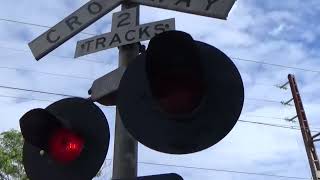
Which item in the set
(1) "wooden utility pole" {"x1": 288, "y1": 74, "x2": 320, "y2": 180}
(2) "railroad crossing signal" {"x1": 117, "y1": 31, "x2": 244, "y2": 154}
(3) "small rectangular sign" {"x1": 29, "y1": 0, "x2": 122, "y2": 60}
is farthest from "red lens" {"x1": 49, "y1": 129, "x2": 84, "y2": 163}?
(1) "wooden utility pole" {"x1": 288, "y1": 74, "x2": 320, "y2": 180}

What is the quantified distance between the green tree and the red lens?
16.8 metres

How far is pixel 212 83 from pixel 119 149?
2.80 feet

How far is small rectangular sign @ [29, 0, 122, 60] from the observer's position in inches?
134

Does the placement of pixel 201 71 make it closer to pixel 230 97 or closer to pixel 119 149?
pixel 230 97

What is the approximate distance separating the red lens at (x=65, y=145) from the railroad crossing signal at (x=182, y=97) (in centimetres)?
53

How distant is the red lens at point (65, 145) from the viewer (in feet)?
8.84

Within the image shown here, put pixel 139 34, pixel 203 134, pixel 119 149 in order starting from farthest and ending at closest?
pixel 139 34, pixel 119 149, pixel 203 134

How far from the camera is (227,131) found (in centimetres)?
218

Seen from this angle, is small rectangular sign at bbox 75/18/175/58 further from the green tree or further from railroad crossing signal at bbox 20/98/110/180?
the green tree

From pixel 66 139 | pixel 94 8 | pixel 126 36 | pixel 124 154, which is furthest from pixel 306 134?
pixel 66 139

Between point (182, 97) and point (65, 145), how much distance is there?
2.78ft

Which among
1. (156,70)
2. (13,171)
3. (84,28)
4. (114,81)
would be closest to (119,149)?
A: (114,81)

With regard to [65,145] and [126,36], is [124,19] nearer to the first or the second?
[126,36]

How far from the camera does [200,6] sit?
3.12m
